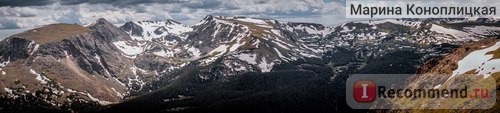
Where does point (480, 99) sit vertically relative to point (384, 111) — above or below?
above

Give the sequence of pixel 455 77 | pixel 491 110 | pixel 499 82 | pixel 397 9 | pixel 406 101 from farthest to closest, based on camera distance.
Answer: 1. pixel 406 101
2. pixel 455 77
3. pixel 499 82
4. pixel 491 110
5. pixel 397 9

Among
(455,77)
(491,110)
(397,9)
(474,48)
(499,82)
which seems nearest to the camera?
(397,9)

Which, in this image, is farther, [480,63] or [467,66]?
[467,66]

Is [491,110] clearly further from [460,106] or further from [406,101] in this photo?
[406,101]

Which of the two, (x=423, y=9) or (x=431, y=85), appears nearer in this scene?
(x=423, y=9)

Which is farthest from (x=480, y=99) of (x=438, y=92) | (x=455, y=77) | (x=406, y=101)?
(x=406, y=101)

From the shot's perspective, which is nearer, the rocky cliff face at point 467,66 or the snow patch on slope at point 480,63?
the snow patch on slope at point 480,63

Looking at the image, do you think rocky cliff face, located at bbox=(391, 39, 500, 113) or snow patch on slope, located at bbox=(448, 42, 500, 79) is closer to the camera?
snow patch on slope, located at bbox=(448, 42, 500, 79)

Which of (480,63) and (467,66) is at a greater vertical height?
(480,63)

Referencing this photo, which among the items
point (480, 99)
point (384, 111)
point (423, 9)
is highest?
point (423, 9)
